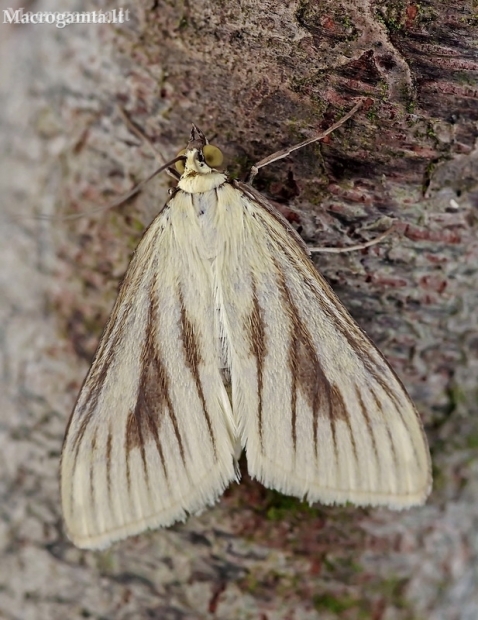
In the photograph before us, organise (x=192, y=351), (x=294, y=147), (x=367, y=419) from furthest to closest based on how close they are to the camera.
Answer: (x=192, y=351) → (x=367, y=419) → (x=294, y=147)

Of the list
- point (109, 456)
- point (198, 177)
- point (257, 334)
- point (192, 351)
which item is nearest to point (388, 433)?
point (257, 334)

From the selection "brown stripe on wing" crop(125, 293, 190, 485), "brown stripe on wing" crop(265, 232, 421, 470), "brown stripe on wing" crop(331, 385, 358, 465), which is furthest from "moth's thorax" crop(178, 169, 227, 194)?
"brown stripe on wing" crop(331, 385, 358, 465)

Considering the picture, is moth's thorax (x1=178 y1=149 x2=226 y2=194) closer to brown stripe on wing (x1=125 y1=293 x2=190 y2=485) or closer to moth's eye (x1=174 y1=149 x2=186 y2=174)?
moth's eye (x1=174 y1=149 x2=186 y2=174)

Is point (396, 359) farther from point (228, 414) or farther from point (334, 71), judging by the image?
point (334, 71)

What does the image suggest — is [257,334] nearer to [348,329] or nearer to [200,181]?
[348,329]

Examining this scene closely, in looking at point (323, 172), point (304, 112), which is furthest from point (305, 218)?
point (304, 112)

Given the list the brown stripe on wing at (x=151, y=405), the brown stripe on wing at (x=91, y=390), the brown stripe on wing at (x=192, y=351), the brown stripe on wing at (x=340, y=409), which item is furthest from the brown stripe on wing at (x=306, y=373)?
the brown stripe on wing at (x=91, y=390)

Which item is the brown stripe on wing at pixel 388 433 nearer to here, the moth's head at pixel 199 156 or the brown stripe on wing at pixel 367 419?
the brown stripe on wing at pixel 367 419

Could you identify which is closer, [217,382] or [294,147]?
[294,147]
